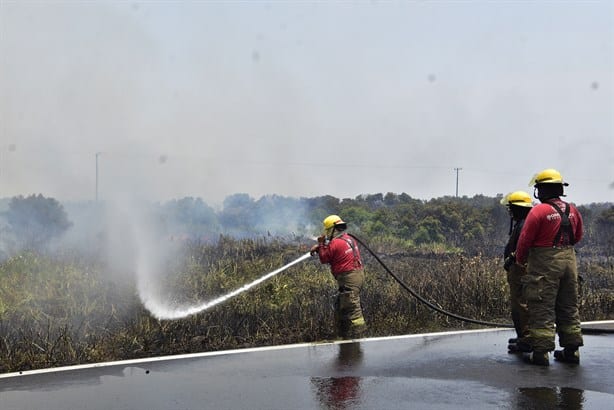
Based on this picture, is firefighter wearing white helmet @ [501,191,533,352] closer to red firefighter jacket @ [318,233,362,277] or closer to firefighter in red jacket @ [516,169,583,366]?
firefighter in red jacket @ [516,169,583,366]

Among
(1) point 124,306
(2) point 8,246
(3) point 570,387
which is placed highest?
(2) point 8,246

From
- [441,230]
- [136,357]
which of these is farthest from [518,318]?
[441,230]

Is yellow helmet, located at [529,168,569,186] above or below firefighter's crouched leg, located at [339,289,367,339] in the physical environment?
above

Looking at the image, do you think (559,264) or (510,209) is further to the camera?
(510,209)

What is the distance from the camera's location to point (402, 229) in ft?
87.9

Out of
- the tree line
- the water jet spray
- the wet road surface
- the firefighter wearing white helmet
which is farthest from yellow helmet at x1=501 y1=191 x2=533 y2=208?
the tree line

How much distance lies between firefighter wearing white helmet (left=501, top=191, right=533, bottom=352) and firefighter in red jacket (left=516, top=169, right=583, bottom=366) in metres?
0.56

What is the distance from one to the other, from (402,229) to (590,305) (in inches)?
638

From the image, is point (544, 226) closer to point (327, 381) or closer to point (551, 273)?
point (551, 273)

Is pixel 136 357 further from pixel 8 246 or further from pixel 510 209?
pixel 8 246

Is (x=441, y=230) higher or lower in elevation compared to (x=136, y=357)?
higher

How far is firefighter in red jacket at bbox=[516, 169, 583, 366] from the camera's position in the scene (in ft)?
22.5

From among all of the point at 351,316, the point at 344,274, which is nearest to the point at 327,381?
the point at 351,316

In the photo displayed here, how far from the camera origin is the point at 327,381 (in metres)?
6.14
